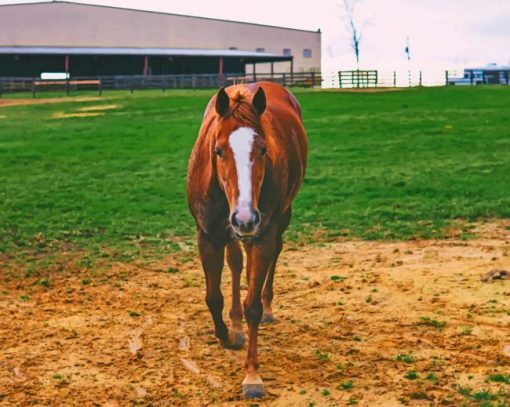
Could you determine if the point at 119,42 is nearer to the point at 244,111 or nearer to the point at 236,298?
the point at 236,298

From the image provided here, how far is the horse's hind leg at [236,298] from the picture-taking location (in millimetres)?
6307

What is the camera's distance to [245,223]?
15.7 feet

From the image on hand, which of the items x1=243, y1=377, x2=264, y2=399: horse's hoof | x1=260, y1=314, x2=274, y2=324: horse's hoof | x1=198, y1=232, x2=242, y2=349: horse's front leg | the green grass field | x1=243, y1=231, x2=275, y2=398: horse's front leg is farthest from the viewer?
the green grass field

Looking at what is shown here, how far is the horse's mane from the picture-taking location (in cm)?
527

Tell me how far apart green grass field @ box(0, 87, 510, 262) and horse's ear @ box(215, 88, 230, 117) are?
506 centimetres

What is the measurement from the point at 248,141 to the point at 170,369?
5.96ft

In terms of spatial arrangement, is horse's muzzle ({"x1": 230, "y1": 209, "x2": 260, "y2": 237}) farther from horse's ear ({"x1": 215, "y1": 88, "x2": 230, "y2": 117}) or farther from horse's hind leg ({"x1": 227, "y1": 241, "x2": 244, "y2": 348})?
horse's hind leg ({"x1": 227, "y1": 241, "x2": 244, "y2": 348})

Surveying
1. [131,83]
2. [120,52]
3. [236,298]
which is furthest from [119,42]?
[236,298]

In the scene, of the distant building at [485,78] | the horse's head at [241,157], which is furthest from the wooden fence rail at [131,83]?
the horse's head at [241,157]

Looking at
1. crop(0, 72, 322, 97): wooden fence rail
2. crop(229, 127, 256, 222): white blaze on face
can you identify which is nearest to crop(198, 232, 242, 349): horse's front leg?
crop(229, 127, 256, 222): white blaze on face

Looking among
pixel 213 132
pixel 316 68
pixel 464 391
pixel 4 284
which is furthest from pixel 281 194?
pixel 316 68

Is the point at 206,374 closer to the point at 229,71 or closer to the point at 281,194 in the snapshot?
the point at 281,194

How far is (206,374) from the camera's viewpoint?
18.5ft

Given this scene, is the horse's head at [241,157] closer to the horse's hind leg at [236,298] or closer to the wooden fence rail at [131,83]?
the horse's hind leg at [236,298]
